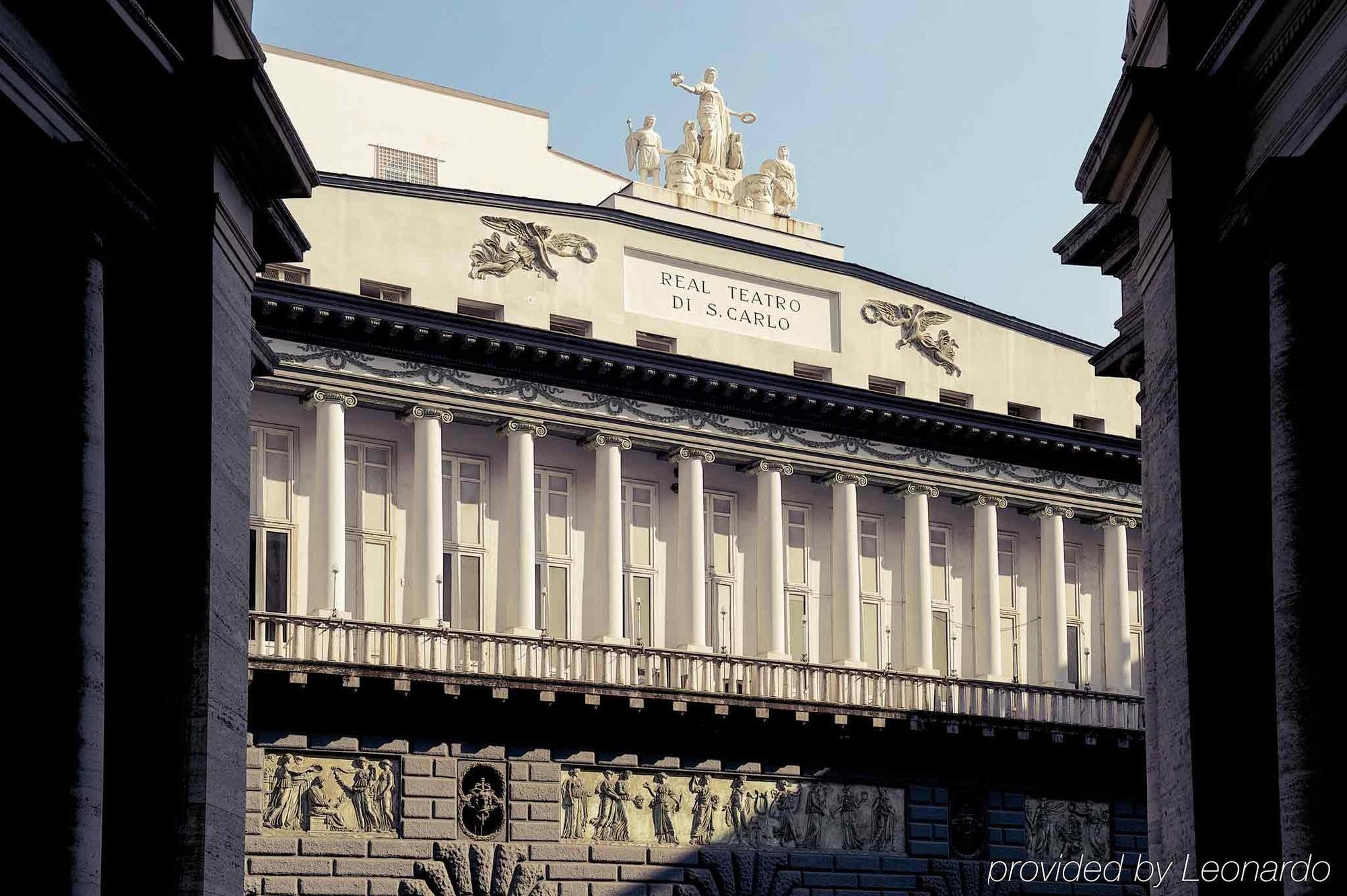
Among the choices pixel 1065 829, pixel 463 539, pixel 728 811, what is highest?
pixel 463 539

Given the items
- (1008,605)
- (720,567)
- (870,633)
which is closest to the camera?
(720,567)

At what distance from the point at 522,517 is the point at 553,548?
177cm

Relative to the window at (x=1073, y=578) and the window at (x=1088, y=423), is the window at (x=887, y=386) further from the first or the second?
the window at (x=1073, y=578)

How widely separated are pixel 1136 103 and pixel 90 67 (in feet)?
33.8

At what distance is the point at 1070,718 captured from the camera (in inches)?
2064

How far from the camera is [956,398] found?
55656mm

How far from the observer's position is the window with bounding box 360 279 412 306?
4750cm

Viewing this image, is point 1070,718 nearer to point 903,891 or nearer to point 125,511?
point 903,891

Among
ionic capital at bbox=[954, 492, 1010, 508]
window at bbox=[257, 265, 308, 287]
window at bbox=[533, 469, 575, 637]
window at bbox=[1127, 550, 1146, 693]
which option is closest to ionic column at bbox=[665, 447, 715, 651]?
window at bbox=[533, 469, 575, 637]

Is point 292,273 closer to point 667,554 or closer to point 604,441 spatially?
point 604,441

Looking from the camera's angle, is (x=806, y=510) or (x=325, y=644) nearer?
(x=325, y=644)

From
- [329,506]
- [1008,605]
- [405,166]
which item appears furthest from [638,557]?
[405,166]

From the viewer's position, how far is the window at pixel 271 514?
148 ft

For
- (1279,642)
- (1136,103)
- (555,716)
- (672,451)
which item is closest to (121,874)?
(1279,642)
